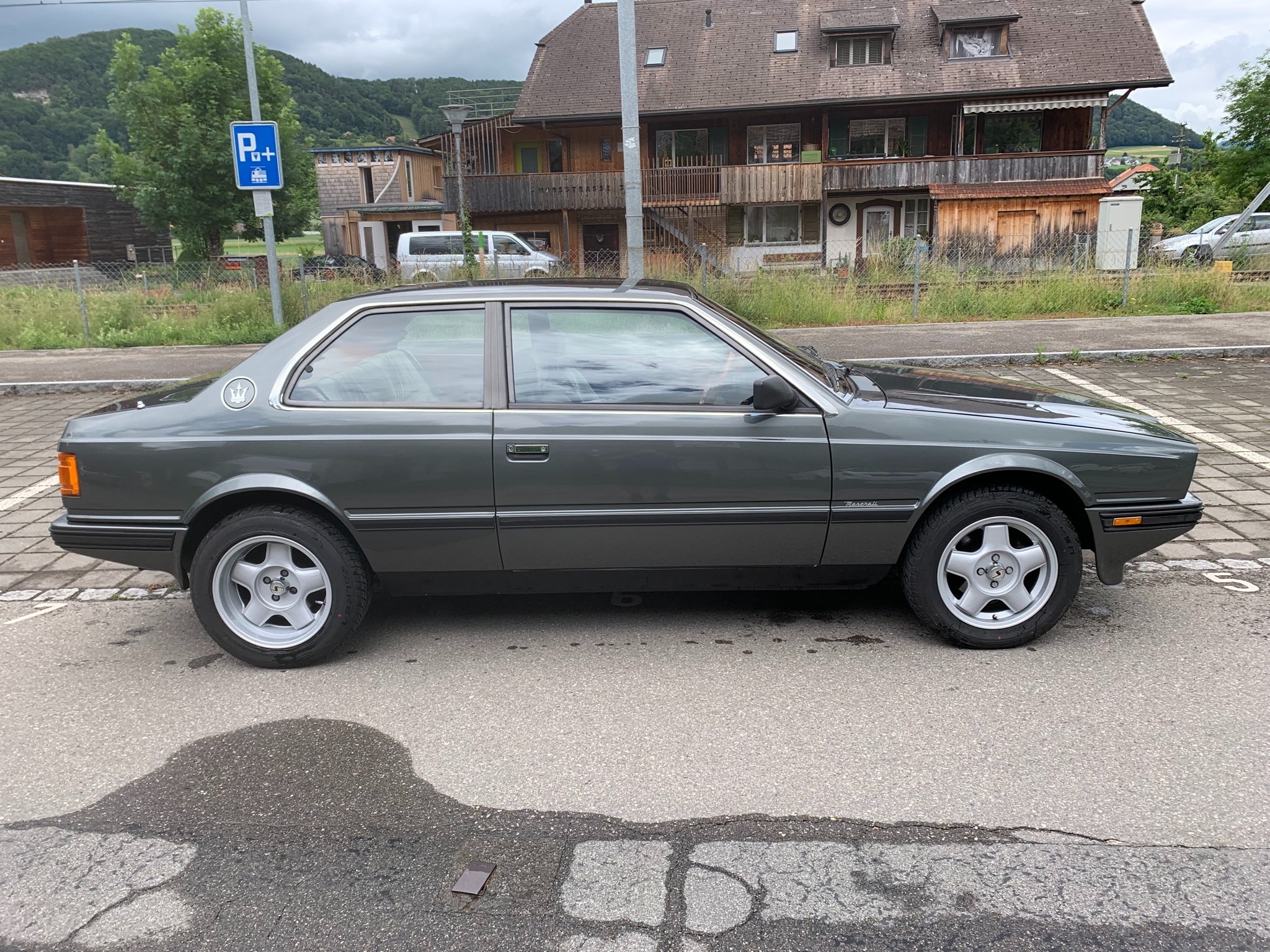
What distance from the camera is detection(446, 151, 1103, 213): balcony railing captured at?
103 feet

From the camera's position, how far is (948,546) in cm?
414

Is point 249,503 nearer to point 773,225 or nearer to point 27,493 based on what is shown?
point 27,493

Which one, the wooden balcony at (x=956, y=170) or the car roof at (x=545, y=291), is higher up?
the wooden balcony at (x=956, y=170)

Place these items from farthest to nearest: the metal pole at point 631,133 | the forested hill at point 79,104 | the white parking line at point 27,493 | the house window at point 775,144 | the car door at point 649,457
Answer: the forested hill at point 79,104, the house window at point 775,144, the metal pole at point 631,133, the white parking line at point 27,493, the car door at point 649,457

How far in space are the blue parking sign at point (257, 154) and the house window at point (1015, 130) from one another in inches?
1080

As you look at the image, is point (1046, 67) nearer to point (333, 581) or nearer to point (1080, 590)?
point (1080, 590)

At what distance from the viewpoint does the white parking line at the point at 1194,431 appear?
7.12 m

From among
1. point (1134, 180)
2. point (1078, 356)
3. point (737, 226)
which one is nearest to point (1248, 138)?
point (1134, 180)

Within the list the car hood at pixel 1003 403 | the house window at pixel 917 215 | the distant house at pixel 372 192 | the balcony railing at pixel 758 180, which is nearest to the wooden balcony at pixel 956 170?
the balcony railing at pixel 758 180

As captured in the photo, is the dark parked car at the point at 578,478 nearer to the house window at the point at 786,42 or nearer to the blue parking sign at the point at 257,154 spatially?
the blue parking sign at the point at 257,154

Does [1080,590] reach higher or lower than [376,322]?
lower

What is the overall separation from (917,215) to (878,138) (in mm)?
2974

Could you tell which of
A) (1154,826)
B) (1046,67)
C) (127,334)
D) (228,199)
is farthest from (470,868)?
(228,199)

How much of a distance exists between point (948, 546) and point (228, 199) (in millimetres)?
45975
